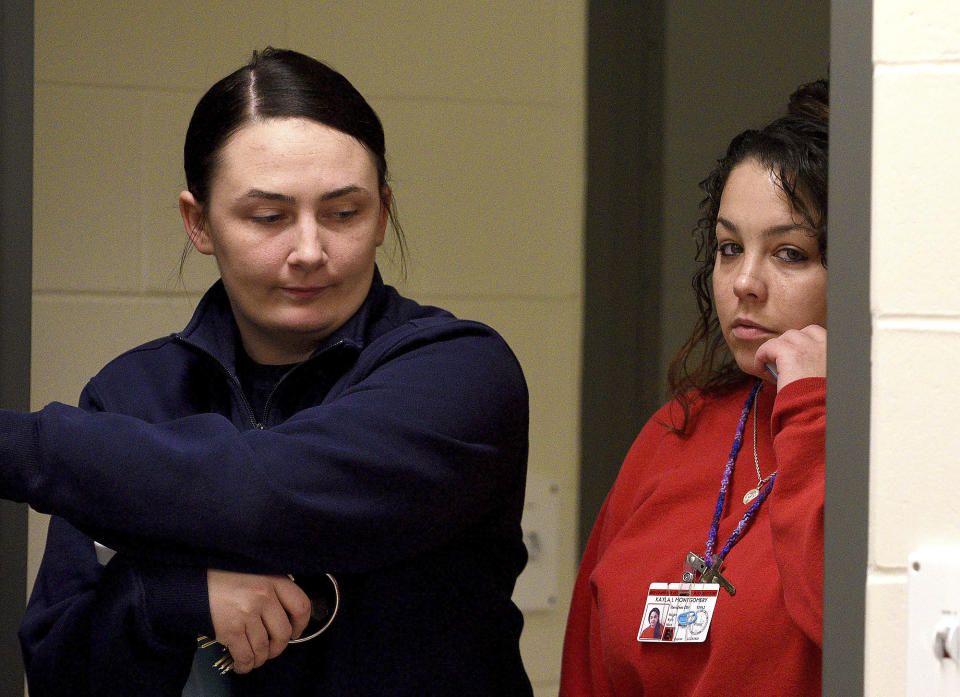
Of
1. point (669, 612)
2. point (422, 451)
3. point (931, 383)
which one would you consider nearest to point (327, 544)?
point (422, 451)

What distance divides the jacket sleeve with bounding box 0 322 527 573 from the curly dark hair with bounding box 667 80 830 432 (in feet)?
1.57

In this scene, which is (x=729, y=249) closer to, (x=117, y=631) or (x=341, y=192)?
(x=341, y=192)

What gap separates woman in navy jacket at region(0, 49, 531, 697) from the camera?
114 cm

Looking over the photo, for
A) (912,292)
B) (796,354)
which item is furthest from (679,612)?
(912,292)

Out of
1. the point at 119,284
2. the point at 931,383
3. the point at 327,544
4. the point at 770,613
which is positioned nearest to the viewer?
the point at 931,383

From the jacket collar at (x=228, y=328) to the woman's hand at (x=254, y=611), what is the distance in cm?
30

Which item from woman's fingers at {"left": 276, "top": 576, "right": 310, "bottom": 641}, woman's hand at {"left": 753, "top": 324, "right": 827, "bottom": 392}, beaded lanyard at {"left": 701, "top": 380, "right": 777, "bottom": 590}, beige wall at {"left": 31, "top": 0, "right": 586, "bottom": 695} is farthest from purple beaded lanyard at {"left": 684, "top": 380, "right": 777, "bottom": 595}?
beige wall at {"left": 31, "top": 0, "right": 586, "bottom": 695}

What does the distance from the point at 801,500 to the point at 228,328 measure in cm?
75

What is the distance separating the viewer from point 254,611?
1.17 m

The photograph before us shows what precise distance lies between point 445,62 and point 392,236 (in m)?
0.38

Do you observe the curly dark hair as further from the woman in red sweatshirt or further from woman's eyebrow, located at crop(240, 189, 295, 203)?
woman's eyebrow, located at crop(240, 189, 295, 203)

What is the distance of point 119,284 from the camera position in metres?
2.13

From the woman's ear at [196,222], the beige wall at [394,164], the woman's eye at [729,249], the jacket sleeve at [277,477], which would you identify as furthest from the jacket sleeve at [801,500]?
the beige wall at [394,164]

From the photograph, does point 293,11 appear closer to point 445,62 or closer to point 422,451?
point 445,62
